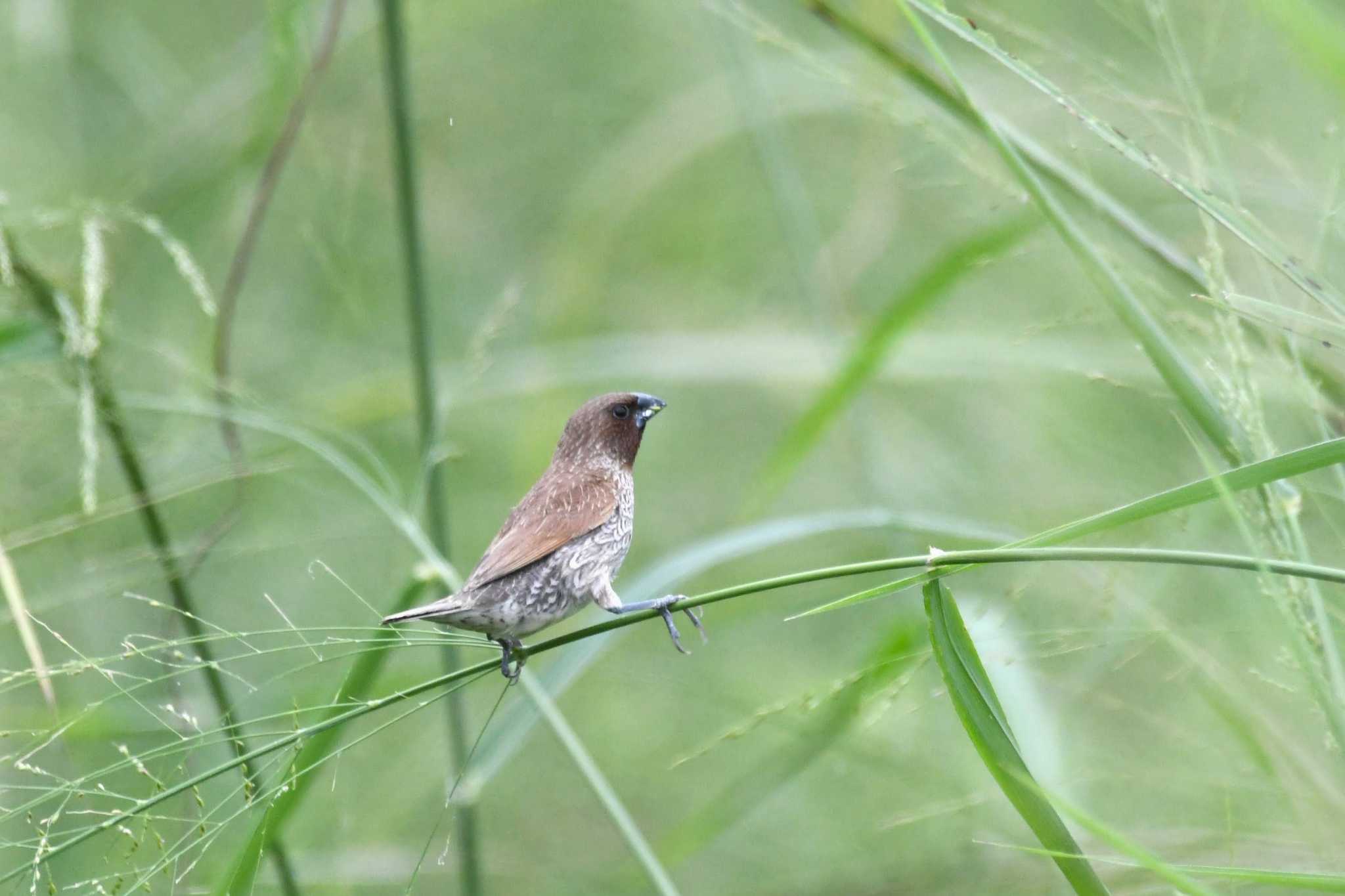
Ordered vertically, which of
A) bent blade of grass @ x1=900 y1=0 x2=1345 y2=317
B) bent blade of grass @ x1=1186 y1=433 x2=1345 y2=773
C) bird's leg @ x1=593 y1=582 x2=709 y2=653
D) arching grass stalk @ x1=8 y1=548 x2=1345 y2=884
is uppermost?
bent blade of grass @ x1=900 y1=0 x2=1345 y2=317

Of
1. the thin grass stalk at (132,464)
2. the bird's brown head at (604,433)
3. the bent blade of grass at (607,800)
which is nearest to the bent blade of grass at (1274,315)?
the bent blade of grass at (607,800)

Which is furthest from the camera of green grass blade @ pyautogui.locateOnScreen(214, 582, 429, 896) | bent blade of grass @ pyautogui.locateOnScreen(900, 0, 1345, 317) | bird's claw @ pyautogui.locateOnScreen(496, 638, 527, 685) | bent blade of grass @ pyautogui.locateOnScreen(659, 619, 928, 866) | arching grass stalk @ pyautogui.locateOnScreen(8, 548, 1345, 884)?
bent blade of grass @ pyautogui.locateOnScreen(659, 619, 928, 866)

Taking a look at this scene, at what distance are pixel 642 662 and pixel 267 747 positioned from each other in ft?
12.2

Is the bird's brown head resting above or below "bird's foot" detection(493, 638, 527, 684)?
above

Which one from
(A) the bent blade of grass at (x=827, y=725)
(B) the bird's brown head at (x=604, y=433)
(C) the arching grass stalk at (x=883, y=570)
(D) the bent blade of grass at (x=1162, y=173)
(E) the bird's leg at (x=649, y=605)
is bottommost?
(A) the bent blade of grass at (x=827, y=725)

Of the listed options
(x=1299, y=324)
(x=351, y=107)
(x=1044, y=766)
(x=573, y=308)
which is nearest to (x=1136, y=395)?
(x=573, y=308)

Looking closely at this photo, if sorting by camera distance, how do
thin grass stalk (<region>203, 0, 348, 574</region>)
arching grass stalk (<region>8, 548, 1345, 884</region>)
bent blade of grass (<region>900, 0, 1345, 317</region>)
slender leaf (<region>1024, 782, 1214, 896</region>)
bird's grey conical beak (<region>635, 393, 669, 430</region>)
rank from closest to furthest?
slender leaf (<region>1024, 782, 1214, 896</region>), arching grass stalk (<region>8, 548, 1345, 884</region>), bent blade of grass (<region>900, 0, 1345, 317</region>), thin grass stalk (<region>203, 0, 348, 574</region>), bird's grey conical beak (<region>635, 393, 669, 430</region>)

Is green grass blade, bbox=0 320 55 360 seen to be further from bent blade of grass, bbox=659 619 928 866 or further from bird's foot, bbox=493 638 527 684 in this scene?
bent blade of grass, bbox=659 619 928 866

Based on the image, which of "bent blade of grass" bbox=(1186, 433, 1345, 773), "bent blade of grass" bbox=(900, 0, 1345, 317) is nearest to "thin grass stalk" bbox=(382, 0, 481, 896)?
"bent blade of grass" bbox=(900, 0, 1345, 317)

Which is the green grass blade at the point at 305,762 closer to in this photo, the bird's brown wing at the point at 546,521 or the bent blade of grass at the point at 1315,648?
the bird's brown wing at the point at 546,521

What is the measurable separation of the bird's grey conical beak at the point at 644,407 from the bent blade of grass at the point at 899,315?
0.96 ft

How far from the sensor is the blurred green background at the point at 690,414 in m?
2.29

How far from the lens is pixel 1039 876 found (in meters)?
2.94

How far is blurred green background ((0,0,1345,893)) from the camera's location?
7.52 ft
